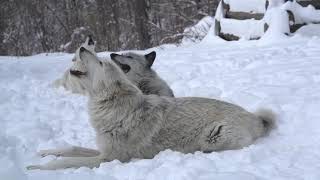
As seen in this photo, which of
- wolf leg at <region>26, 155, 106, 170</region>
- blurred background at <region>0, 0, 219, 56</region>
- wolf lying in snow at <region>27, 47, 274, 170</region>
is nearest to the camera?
wolf leg at <region>26, 155, 106, 170</region>

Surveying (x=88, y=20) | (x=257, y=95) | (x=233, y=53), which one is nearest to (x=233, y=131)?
(x=257, y=95)

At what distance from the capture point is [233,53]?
948 centimetres

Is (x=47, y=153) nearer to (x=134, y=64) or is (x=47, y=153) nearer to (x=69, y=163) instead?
(x=69, y=163)

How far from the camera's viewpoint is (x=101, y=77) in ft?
16.2

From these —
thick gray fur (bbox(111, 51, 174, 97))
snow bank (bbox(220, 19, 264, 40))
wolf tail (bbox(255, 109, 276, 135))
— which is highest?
thick gray fur (bbox(111, 51, 174, 97))

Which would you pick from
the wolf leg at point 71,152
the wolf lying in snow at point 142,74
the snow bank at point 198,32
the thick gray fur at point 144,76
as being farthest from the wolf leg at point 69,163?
the snow bank at point 198,32

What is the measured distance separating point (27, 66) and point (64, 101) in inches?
121

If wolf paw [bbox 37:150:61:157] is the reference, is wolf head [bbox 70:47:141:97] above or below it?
above

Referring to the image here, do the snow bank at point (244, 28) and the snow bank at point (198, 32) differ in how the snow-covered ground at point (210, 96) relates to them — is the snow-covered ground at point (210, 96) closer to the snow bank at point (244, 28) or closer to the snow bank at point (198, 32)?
the snow bank at point (244, 28)

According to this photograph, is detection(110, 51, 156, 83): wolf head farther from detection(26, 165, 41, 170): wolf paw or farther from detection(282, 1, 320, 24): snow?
detection(282, 1, 320, 24): snow

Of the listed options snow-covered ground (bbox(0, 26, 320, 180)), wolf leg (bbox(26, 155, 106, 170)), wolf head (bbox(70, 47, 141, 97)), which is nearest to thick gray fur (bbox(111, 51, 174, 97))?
snow-covered ground (bbox(0, 26, 320, 180))

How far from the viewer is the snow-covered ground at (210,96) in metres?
4.12

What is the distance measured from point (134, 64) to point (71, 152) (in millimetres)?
1492

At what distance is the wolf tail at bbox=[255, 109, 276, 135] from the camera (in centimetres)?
513
